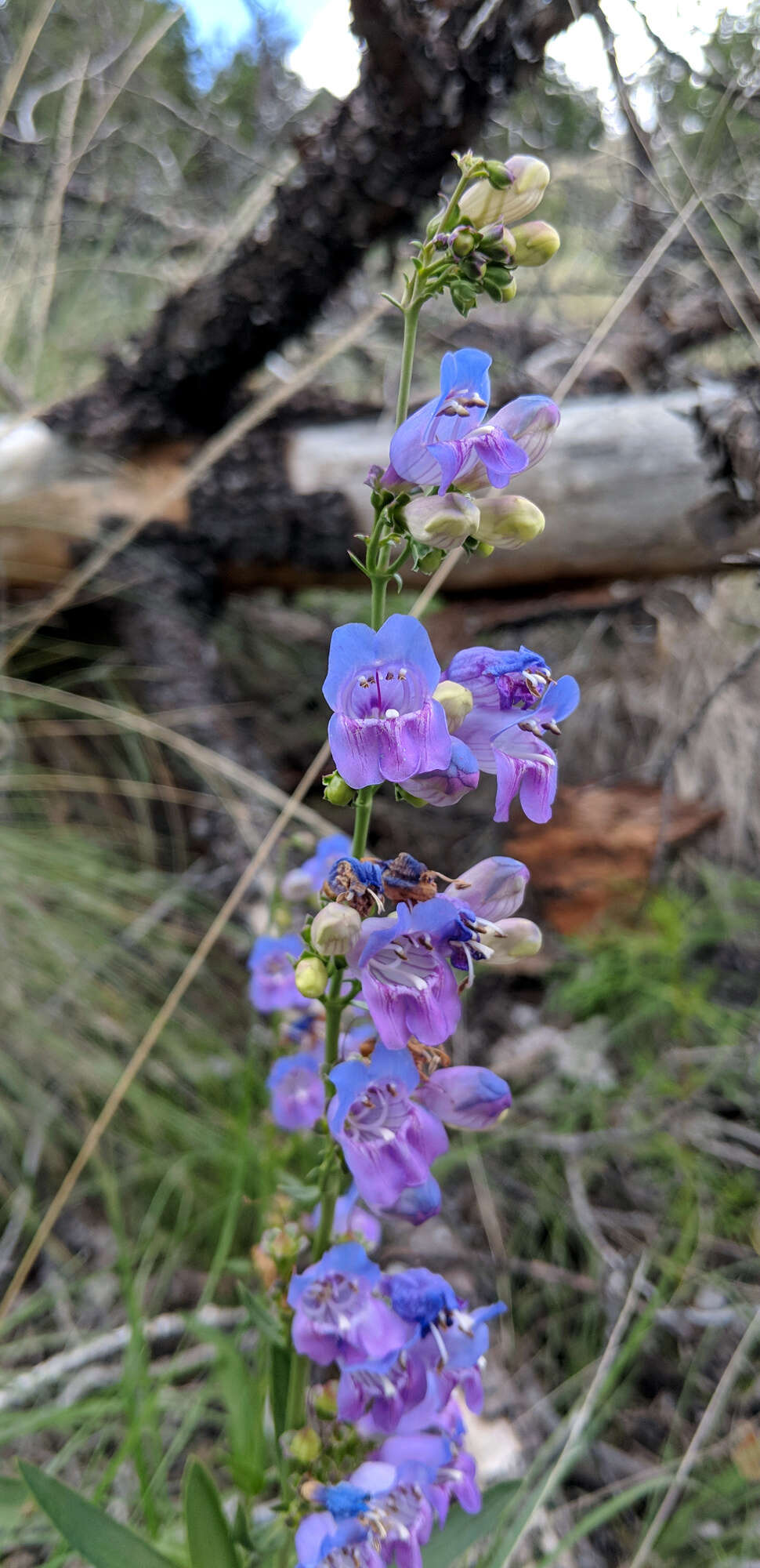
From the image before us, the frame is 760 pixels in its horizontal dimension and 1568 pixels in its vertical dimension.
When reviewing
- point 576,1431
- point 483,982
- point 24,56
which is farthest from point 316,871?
point 24,56

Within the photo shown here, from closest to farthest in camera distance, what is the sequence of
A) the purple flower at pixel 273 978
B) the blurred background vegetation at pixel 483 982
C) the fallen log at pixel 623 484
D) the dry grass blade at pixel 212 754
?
the purple flower at pixel 273 978 < the dry grass blade at pixel 212 754 < the blurred background vegetation at pixel 483 982 < the fallen log at pixel 623 484

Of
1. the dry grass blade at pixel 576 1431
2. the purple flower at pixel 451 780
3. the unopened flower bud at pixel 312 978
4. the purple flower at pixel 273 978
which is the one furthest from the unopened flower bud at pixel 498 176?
the dry grass blade at pixel 576 1431

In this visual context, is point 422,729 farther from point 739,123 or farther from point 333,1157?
point 739,123

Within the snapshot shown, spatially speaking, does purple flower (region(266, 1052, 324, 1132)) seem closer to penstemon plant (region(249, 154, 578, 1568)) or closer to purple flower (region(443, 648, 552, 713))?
penstemon plant (region(249, 154, 578, 1568))

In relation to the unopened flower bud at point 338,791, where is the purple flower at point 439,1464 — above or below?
below

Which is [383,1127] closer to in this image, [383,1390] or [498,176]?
[383,1390]

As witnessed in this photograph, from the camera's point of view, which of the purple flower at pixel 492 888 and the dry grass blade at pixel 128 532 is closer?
the purple flower at pixel 492 888

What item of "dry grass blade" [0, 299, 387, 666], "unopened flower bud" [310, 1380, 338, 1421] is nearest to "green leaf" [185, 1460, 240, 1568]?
"unopened flower bud" [310, 1380, 338, 1421]

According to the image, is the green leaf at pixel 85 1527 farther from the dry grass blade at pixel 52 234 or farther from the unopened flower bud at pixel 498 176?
the dry grass blade at pixel 52 234
